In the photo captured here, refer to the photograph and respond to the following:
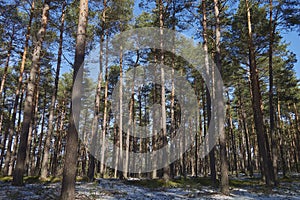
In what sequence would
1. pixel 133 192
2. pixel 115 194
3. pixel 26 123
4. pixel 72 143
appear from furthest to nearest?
pixel 26 123, pixel 133 192, pixel 115 194, pixel 72 143

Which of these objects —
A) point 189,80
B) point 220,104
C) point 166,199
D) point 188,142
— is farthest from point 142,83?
point 166,199

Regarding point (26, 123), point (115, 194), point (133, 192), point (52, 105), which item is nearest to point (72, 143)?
point (115, 194)

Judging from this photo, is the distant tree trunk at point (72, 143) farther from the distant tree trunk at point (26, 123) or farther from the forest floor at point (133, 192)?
the distant tree trunk at point (26, 123)

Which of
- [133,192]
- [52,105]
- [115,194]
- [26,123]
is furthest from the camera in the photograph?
[52,105]

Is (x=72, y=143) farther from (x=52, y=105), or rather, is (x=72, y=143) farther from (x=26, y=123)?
(x=52, y=105)

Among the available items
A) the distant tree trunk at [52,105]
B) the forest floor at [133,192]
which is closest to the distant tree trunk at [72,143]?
the forest floor at [133,192]

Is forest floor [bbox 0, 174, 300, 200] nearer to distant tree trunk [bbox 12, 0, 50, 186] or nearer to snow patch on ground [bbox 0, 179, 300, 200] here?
snow patch on ground [bbox 0, 179, 300, 200]

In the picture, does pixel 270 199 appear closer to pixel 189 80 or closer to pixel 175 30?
pixel 175 30

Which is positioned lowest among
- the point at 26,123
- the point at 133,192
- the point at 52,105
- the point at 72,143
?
the point at 133,192

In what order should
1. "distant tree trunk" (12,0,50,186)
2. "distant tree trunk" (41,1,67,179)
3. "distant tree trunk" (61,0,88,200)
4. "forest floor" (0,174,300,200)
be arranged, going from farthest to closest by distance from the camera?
1. "distant tree trunk" (41,1,67,179)
2. "distant tree trunk" (12,0,50,186)
3. "forest floor" (0,174,300,200)
4. "distant tree trunk" (61,0,88,200)

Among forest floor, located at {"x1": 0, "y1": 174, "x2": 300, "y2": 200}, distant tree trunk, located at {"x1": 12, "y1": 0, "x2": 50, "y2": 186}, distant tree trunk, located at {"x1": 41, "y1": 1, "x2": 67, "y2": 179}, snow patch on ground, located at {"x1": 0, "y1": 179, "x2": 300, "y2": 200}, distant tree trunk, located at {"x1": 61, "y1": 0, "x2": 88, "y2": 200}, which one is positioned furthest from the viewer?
distant tree trunk, located at {"x1": 41, "y1": 1, "x2": 67, "y2": 179}

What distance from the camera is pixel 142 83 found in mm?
26953

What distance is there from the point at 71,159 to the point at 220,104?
7.19 metres

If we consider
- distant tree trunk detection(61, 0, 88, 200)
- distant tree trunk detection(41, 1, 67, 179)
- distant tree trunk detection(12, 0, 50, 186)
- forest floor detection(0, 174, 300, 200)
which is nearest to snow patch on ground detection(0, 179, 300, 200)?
forest floor detection(0, 174, 300, 200)
